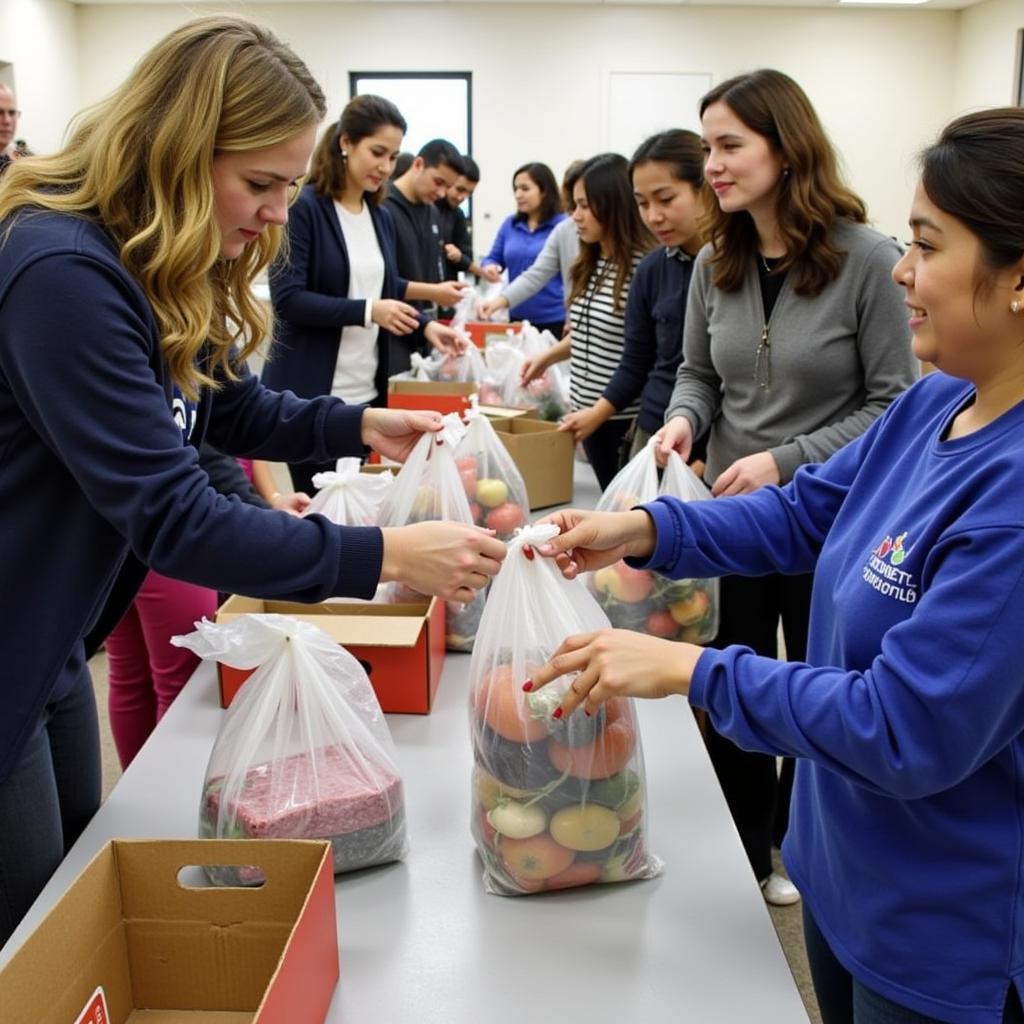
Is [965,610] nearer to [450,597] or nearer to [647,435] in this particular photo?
[450,597]

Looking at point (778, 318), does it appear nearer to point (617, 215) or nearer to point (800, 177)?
point (800, 177)

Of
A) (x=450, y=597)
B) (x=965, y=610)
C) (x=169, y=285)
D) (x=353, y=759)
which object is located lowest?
(x=353, y=759)

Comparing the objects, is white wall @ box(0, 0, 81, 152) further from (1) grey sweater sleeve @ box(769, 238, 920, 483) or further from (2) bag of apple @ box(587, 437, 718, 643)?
(1) grey sweater sleeve @ box(769, 238, 920, 483)

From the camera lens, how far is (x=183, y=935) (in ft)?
3.03

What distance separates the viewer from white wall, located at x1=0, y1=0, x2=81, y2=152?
8203mm

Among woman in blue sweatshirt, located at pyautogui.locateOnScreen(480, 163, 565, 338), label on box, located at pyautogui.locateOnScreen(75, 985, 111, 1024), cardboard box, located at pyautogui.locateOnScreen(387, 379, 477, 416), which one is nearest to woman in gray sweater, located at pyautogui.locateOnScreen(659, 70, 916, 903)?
cardboard box, located at pyautogui.locateOnScreen(387, 379, 477, 416)

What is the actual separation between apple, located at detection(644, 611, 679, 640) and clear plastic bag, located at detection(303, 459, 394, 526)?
1.62 feet

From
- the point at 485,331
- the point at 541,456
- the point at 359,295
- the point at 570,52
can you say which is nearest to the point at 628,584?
the point at 541,456

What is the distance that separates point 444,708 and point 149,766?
40cm

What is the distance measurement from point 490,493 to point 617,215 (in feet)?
3.85

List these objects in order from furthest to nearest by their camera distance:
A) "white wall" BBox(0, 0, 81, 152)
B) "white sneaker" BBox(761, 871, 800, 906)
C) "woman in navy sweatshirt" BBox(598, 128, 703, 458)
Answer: "white wall" BBox(0, 0, 81, 152) < "woman in navy sweatshirt" BBox(598, 128, 703, 458) < "white sneaker" BBox(761, 871, 800, 906)

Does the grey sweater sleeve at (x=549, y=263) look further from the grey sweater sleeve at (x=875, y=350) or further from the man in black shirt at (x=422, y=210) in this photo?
the grey sweater sleeve at (x=875, y=350)

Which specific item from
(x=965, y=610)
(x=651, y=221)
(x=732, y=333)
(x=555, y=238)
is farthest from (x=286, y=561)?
(x=555, y=238)

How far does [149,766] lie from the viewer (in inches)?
51.0
